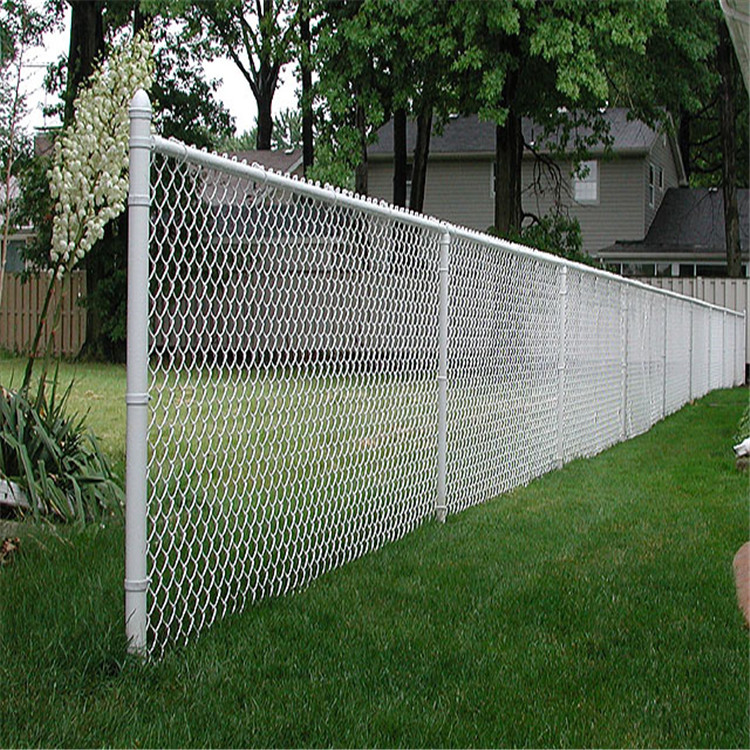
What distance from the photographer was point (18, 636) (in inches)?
135

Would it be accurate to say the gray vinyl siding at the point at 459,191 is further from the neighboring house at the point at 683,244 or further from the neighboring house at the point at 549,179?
the neighboring house at the point at 683,244

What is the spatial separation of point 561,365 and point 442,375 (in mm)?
2333

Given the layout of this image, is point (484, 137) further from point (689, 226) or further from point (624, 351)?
point (624, 351)

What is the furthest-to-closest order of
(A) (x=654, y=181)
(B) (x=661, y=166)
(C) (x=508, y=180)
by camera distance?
(B) (x=661, y=166) → (A) (x=654, y=181) → (C) (x=508, y=180)

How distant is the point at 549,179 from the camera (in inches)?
1125

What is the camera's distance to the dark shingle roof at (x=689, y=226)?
2786 cm

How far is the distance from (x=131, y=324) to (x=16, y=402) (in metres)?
A: 2.20

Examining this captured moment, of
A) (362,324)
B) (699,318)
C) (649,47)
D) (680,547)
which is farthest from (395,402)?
(649,47)

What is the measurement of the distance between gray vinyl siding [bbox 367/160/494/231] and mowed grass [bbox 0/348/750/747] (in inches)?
950

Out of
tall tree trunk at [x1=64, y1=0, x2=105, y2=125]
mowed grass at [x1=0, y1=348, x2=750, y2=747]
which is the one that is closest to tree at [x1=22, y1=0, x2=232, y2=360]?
tall tree trunk at [x1=64, y1=0, x2=105, y2=125]

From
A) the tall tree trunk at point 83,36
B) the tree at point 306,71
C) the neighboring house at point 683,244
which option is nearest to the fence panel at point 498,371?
the tree at point 306,71

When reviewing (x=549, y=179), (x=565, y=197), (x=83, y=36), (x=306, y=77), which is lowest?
(x=565, y=197)

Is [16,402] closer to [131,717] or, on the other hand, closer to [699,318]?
[131,717]

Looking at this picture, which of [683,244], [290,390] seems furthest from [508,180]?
[290,390]
